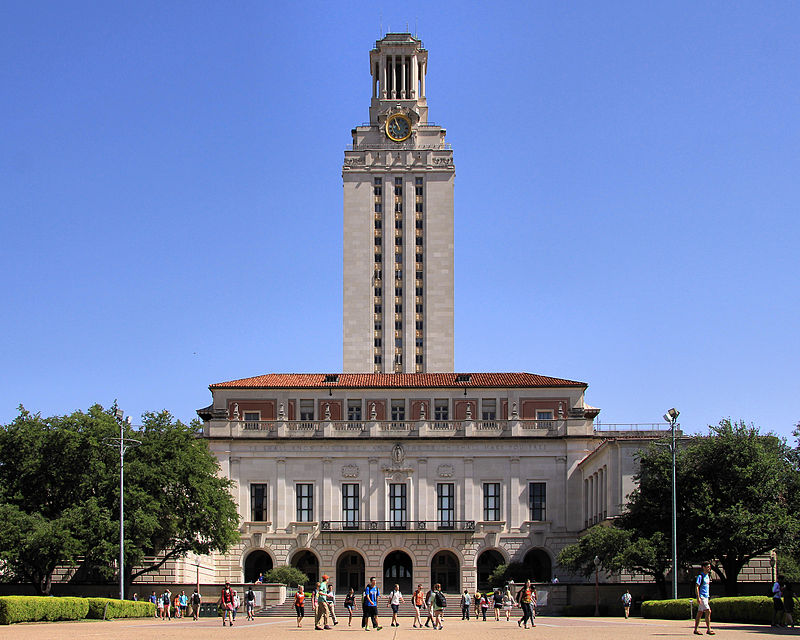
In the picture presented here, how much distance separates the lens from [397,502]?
101 metres

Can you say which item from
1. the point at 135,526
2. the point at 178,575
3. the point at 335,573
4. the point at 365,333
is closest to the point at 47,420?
the point at 135,526

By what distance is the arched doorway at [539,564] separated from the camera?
98.2m

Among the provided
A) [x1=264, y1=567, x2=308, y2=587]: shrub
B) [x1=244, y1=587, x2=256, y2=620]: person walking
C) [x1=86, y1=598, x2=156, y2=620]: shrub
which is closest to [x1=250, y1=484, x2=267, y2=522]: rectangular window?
[x1=264, y1=567, x2=308, y2=587]: shrub

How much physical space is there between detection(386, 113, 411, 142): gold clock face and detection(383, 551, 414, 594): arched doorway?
60.2 meters

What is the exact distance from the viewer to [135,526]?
236 feet

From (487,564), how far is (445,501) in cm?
615

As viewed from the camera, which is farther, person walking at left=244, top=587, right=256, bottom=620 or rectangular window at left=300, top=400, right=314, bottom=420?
rectangular window at left=300, top=400, right=314, bottom=420

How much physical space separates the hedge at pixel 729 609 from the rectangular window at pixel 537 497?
140ft

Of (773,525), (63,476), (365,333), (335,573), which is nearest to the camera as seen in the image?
(773,525)

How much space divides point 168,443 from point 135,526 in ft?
22.5

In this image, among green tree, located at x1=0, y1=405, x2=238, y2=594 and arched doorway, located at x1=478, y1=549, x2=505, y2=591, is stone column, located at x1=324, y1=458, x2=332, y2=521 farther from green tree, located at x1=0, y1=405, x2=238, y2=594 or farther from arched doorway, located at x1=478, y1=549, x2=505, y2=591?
green tree, located at x1=0, y1=405, x2=238, y2=594

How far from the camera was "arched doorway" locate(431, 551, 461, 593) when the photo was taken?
99625 millimetres

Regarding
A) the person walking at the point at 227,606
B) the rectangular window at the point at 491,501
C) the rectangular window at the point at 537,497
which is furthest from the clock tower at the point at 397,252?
the person walking at the point at 227,606

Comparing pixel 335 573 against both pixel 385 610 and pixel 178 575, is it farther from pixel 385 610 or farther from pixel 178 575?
pixel 385 610
